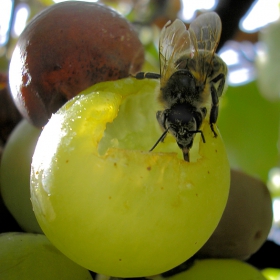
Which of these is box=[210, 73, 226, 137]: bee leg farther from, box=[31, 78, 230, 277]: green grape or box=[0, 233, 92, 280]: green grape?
box=[0, 233, 92, 280]: green grape

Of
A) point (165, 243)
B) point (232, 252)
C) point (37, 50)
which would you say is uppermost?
point (37, 50)

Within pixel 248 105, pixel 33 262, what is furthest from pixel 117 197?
pixel 248 105

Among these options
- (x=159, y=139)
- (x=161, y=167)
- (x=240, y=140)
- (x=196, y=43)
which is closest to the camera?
(x=161, y=167)

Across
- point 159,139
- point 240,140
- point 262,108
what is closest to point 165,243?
point 159,139

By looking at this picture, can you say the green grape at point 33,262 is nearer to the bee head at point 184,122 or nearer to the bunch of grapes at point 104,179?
the bunch of grapes at point 104,179

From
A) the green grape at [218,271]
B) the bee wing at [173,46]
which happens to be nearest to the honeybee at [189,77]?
the bee wing at [173,46]

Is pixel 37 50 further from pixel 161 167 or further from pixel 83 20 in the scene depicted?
pixel 161 167
